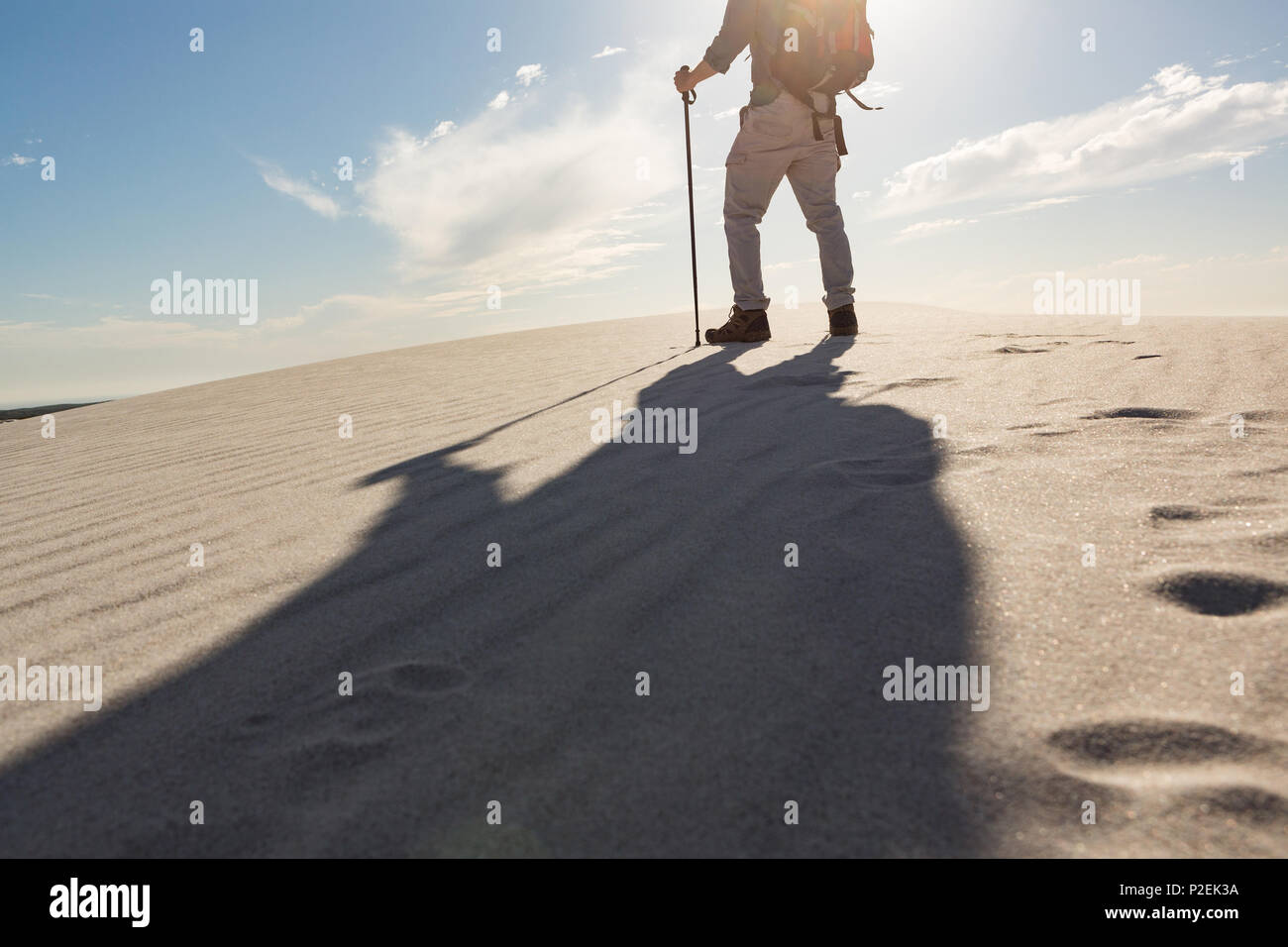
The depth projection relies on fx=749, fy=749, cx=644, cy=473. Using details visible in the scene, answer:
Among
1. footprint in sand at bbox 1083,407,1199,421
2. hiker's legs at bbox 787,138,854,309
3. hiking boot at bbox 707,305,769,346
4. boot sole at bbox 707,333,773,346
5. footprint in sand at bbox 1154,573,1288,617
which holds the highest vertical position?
hiker's legs at bbox 787,138,854,309

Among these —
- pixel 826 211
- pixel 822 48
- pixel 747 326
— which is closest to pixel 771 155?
pixel 826 211

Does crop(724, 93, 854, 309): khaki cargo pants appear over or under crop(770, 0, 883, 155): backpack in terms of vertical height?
under

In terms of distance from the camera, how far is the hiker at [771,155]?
4707mm

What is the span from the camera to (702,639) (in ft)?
4.46

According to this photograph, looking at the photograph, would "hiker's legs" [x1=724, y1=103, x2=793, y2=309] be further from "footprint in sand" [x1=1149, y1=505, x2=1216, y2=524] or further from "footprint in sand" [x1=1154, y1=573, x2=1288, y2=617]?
"footprint in sand" [x1=1154, y1=573, x2=1288, y2=617]

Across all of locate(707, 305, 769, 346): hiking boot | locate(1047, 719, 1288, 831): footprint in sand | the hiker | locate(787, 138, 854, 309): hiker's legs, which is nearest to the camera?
locate(1047, 719, 1288, 831): footprint in sand

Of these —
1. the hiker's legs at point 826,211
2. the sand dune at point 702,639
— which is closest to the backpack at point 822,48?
the hiker's legs at point 826,211

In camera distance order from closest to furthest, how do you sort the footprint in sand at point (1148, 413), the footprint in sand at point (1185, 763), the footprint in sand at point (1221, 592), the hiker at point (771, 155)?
the footprint in sand at point (1185, 763)
the footprint in sand at point (1221, 592)
the footprint in sand at point (1148, 413)
the hiker at point (771, 155)

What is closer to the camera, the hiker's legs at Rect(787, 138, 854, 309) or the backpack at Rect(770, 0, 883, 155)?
the backpack at Rect(770, 0, 883, 155)

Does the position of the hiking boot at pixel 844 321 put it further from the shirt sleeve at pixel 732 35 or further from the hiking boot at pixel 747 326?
the shirt sleeve at pixel 732 35

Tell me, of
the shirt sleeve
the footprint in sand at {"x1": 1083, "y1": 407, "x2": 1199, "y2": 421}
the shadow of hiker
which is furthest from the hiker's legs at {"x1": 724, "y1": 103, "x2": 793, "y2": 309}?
the shadow of hiker

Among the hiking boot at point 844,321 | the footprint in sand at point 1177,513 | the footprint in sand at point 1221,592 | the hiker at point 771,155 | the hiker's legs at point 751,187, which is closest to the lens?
the footprint in sand at point 1221,592

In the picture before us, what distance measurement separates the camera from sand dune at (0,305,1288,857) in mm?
983
